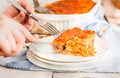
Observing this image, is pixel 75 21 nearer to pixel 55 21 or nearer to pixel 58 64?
pixel 55 21

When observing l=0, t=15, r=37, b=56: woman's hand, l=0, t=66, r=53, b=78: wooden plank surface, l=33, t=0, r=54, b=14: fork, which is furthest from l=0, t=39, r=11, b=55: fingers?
l=33, t=0, r=54, b=14: fork

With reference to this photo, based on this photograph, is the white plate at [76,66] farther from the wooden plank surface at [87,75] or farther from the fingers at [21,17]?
the fingers at [21,17]

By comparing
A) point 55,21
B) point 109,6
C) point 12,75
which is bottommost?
point 12,75

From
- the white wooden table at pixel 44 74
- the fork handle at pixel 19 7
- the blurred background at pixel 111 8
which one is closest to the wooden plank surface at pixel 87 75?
the white wooden table at pixel 44 74

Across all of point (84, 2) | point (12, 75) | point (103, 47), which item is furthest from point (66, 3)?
point (12, 75)

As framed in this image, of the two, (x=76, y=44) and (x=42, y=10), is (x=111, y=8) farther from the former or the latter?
(x=76, y=44)

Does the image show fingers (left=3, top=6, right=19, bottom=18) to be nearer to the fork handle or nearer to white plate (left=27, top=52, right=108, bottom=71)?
the fork handle
